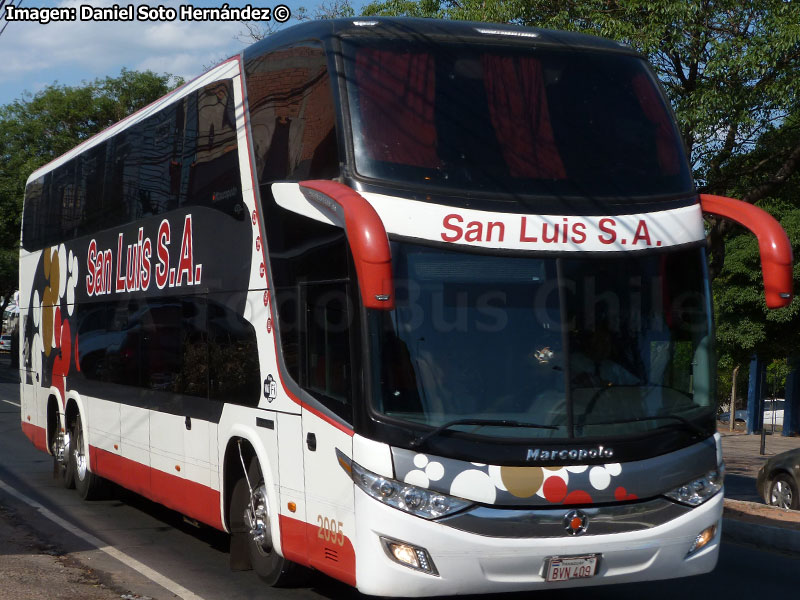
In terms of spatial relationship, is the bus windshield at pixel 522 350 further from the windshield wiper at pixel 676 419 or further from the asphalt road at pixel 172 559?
the asphalt road at pixel 172 559

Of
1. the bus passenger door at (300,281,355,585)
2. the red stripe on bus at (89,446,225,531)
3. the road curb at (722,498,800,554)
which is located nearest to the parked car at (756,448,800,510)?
the road curb at (722,498,800,554)

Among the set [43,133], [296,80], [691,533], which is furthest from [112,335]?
[43,133]

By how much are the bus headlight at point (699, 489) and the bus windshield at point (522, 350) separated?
382mm

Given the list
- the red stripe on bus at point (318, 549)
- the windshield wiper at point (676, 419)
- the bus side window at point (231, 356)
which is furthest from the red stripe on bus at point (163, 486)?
the windshield wiper at point (676, 419)

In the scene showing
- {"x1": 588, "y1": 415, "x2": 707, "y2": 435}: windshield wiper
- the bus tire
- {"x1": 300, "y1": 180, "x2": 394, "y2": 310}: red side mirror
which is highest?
{"x1": 300, "y1": 180, "x2": 394, "y2": 310}: red side mirror

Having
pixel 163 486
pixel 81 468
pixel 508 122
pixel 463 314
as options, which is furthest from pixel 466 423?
pixel 81 468

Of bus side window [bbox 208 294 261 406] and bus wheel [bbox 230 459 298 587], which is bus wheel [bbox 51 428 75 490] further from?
bus wheel [bbox 230 459 298 587]

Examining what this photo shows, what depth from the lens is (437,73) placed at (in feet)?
24.2

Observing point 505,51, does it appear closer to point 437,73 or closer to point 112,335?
point 437,73

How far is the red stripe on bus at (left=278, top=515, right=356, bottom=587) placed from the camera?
6652 millimetres

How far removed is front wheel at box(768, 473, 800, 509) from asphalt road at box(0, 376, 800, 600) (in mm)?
3283

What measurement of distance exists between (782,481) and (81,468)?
8.94 metres

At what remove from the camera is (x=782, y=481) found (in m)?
14.1

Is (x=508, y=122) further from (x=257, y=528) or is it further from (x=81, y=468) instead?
(x=81, y=468)
